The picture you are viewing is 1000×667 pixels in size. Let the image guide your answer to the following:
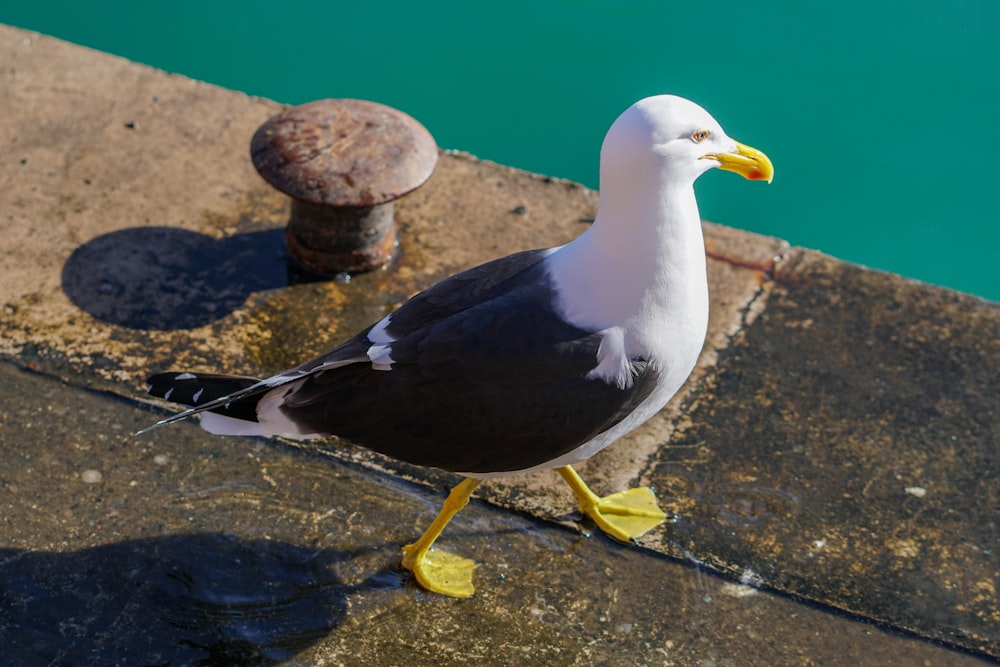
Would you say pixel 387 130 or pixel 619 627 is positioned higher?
pixel 387 130

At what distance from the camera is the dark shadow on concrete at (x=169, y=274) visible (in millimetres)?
4461

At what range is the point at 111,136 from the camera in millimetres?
5297

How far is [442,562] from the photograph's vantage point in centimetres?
355

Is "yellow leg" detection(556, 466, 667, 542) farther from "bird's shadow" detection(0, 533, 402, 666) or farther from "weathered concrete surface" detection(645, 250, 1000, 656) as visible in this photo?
"bird's shadow" detection(0, 533, 402, 666)

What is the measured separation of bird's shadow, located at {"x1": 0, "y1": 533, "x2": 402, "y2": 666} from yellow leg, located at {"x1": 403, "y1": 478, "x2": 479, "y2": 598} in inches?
3.8

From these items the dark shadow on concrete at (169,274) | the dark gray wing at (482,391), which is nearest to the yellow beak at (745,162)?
the dark gray wing at (482,391)

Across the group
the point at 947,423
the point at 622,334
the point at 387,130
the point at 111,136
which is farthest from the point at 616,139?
the point at 111,136

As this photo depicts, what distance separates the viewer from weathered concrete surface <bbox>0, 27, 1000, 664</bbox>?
11.2ft

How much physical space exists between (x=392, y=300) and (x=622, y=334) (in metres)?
1.68

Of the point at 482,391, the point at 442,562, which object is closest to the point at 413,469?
the point at 442,562

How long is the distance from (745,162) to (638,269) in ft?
1.61

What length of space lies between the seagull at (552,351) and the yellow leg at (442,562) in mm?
185

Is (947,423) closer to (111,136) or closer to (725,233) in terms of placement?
(725,233)

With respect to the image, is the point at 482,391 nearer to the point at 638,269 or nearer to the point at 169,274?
the point at 638,269
